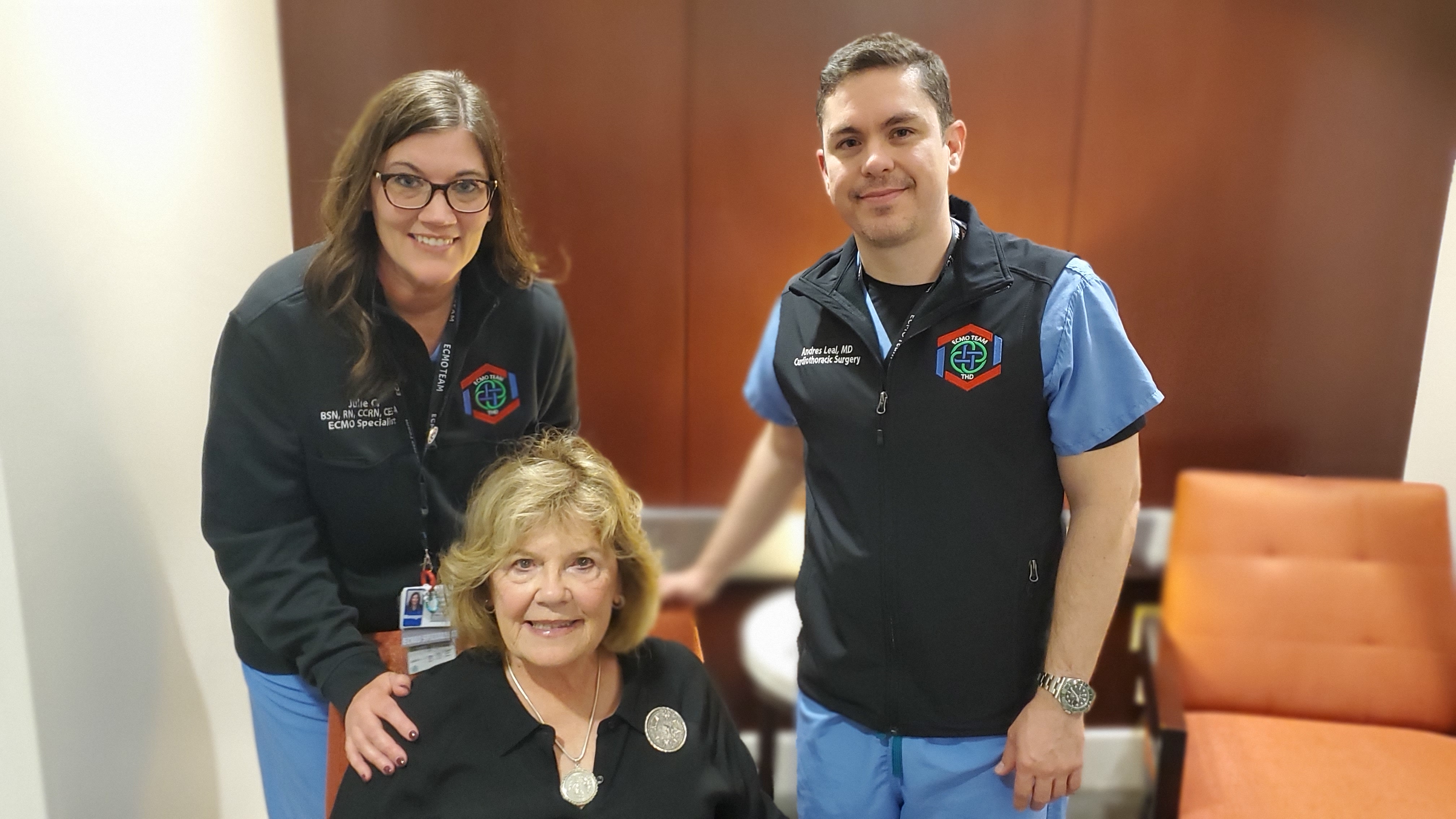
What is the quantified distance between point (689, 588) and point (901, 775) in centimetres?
53

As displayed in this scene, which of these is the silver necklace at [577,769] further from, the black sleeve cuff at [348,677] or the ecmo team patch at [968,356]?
the ecmo team patch at [968,356]

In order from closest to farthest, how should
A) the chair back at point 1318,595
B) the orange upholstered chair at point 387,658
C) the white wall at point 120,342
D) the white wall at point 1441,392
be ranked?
the white wall at point 120,342, the orange upholstered chair at point 387,658, the white wall at point 1441,392, the chair back at point 1318,595

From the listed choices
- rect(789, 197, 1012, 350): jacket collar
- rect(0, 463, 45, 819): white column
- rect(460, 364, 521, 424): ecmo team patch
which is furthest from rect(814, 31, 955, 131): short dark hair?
rect(0, 463, 45, 819): white column

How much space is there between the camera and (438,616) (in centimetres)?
150

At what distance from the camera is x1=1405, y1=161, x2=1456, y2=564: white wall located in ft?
5.11

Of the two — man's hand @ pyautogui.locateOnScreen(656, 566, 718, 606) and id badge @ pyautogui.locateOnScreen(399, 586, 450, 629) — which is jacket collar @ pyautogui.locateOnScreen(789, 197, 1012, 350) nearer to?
man's hand @ pyautogui.locateOnScreen(656, 566, 718, 606)

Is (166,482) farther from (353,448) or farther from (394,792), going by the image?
(394,792)

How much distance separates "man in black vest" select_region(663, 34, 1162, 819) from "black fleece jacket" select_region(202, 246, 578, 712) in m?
0.48

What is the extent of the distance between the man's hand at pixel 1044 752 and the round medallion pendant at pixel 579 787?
68 centimetres

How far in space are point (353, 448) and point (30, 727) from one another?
61 centimetres

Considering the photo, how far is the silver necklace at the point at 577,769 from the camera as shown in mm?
1383

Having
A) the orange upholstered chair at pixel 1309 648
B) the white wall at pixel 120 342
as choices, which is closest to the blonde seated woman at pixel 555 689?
the white wall at pixel 120 342

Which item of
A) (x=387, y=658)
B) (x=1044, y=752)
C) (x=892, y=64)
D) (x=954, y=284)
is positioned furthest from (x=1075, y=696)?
(x=387, y=658)

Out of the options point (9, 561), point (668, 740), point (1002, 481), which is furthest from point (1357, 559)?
point (9, 561)
